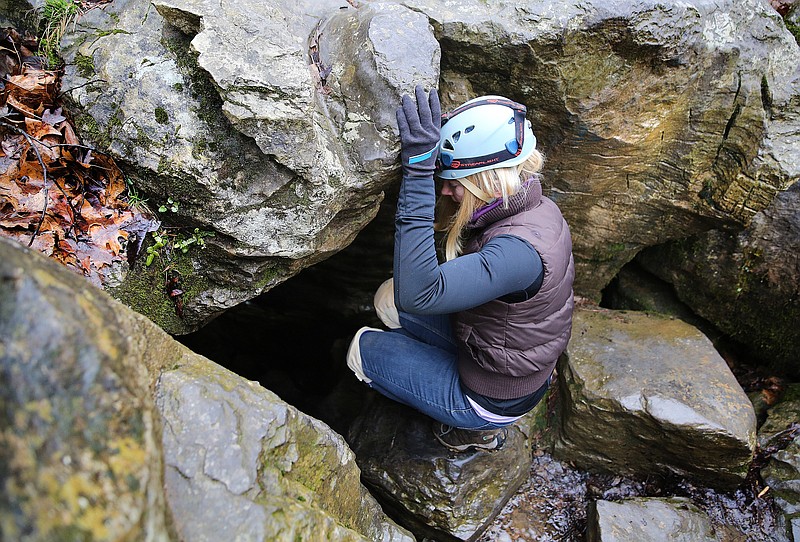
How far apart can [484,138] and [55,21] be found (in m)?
2.56

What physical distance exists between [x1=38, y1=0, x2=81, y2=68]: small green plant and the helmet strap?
2.41 m

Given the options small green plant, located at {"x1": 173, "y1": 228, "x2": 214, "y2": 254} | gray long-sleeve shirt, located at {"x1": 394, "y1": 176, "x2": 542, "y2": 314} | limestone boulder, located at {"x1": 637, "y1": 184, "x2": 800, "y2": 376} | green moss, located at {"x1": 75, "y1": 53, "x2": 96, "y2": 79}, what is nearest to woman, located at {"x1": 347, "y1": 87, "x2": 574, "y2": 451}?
gray long-sleeve shirt, located at {"x1": 394, "y1": 176, "x2": 542, "y2": 314}

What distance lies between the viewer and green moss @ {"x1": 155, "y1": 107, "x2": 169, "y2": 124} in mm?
2885

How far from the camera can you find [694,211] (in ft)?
14.8

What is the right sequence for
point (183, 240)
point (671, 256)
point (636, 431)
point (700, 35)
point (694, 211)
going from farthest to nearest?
point (671, 256) < point (694, 211) < point (636, 431) < point (700, 35) < point (183, 240)

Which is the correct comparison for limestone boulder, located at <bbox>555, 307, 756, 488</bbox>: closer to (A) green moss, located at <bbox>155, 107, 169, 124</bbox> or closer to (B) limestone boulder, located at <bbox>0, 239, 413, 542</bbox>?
(B) limestone boulder, located at <bbox>0, 239, 413, 542</bbox>

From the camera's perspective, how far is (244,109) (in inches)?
108

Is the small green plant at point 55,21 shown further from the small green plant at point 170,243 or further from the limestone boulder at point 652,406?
the limestone boulder at point 652,406

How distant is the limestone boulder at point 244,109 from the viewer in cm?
282

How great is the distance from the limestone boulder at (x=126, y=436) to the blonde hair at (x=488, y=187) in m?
1.39

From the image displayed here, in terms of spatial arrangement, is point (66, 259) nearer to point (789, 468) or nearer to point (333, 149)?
point (333, 149)

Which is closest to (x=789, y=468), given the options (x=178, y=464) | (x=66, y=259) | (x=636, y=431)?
(x=636, y=431)

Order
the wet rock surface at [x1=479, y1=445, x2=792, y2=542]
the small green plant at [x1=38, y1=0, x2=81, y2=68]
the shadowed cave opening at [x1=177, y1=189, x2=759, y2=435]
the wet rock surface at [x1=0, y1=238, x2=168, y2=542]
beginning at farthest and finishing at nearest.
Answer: the shadowed cave opening at [x1=177, y1=189, x2=759, y2=435], the wet rock surface at [x1=479, y1=445, x2=792, y2=542], the small green plant at [x1=38, y1=0, x2=81, y2=68], the wet rock surface at [x1=0, y1=238, x2=168, y2=542]

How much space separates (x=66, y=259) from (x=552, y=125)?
3192 mm
